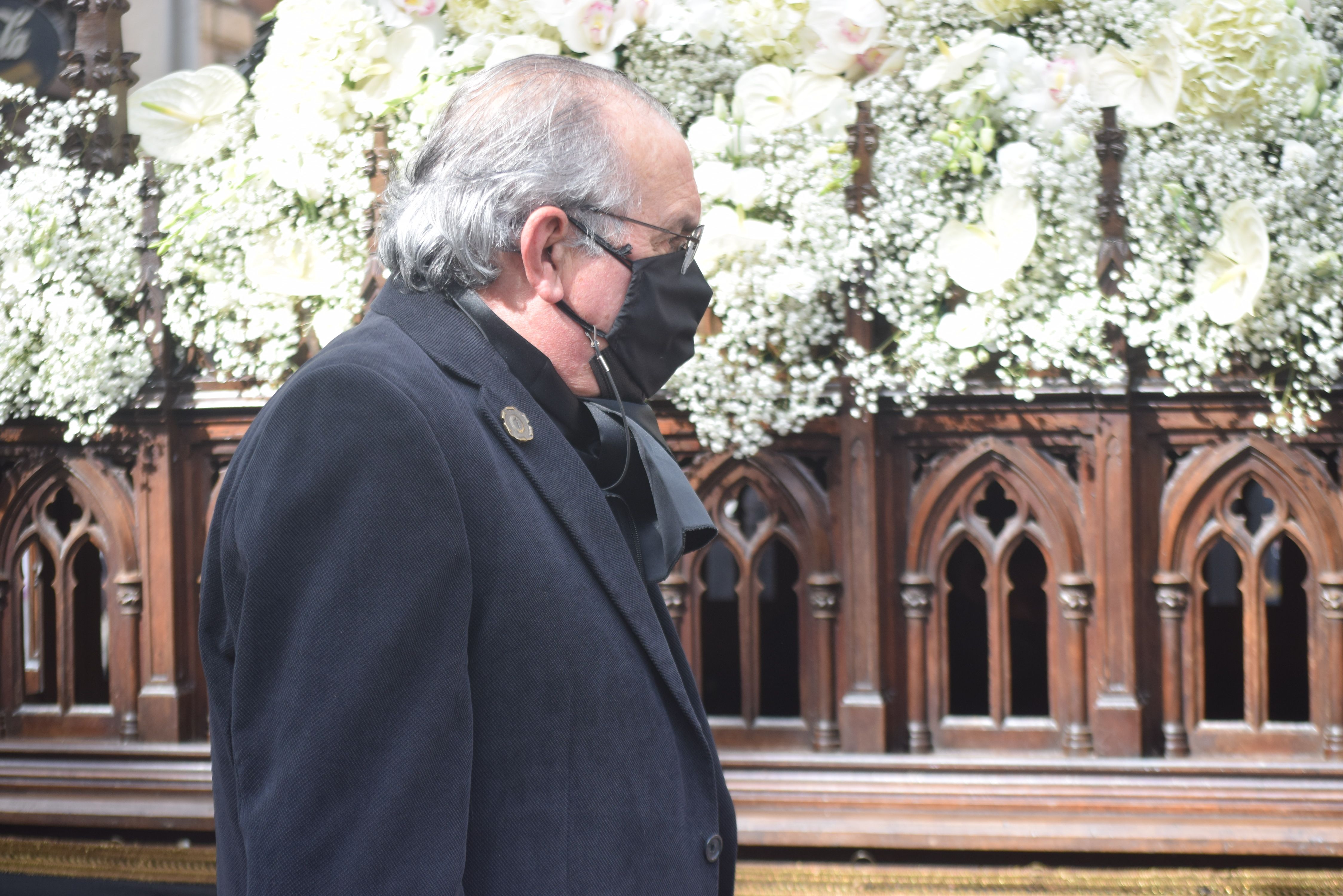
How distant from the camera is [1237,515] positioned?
2178mm

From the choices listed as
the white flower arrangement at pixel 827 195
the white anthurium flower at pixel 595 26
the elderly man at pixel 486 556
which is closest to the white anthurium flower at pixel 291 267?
the white flower arrangement at pixel 827 195

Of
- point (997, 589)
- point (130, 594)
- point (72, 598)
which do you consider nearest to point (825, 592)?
point (997, 589)

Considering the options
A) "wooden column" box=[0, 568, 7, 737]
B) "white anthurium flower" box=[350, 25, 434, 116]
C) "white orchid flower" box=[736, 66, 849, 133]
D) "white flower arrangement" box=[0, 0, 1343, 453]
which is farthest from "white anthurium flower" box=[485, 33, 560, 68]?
"wooden column" box=[0, 568, 7, 737]

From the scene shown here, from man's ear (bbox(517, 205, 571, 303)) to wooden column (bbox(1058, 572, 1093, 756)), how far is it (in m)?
1.30

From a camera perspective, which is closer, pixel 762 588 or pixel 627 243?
pixel 627 243

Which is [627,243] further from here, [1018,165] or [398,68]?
[398,68]

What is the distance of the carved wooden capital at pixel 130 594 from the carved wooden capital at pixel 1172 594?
6.82ft

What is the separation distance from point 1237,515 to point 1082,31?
1.03m

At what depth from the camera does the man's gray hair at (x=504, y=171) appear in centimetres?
121

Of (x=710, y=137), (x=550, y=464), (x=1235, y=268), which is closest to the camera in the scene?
(x=550, y=464)

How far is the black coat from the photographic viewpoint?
3.08 ft

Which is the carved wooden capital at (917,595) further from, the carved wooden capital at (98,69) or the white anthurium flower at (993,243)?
the carved wooden capital at (98,69)

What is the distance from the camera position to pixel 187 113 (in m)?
2.37

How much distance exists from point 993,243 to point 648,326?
978mm
